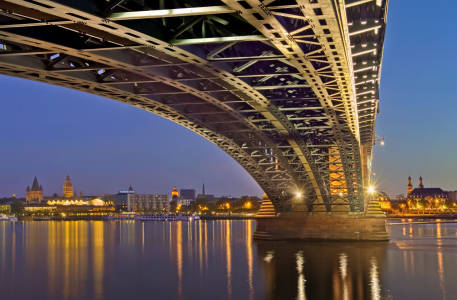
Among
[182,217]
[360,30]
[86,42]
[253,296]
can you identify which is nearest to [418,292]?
[253,296]

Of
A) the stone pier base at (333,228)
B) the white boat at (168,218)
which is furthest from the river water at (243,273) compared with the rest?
the white boat at (168,218)

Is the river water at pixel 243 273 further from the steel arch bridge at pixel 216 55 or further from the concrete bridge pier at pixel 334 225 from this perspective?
the steel arch bridge at pixel 216 55

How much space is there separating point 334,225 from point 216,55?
3540 centimetres

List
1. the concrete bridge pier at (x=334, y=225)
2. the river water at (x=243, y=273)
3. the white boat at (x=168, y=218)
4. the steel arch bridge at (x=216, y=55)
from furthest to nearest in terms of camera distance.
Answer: the white boat at (x=168, y=218) < the concrete bridge pier at (x=334, y=225) < the river water at (x=243, y=273) < the steel arch bridge at (x=216, y=55)

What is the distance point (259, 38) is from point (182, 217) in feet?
575

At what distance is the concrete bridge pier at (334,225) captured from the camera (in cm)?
5159

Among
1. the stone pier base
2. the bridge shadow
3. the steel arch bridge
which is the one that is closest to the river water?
the bridge shadow

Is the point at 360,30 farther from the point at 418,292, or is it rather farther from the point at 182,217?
the point at 182,217

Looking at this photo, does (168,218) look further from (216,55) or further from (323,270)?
(216,55)

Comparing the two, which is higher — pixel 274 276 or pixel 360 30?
pixel 360 30

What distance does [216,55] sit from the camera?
19.9 metres

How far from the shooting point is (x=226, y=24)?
1656 cm

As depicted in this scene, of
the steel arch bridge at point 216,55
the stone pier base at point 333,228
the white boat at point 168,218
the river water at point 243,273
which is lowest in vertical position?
the white boat at point 168,218

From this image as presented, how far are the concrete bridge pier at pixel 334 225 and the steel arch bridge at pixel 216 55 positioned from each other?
47.6ft
